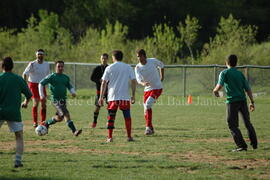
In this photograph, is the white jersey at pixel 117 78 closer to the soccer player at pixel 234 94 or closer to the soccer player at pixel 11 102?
the soccer player at pixel 234 94

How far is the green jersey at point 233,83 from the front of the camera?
35.1ft

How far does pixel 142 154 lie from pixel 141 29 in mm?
45272

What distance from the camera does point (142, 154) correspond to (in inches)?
414

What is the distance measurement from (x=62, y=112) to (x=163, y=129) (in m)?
3.22

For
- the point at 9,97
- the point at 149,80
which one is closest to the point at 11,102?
the point at 9,97

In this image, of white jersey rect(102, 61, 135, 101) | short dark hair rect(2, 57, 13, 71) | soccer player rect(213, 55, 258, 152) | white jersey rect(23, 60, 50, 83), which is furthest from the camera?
white jersey rect(23, 60, 50, 83)

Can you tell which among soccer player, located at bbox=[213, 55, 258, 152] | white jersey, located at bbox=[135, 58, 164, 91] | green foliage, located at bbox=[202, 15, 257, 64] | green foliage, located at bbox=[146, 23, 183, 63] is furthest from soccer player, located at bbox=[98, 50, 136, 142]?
green foliage, located at bbox=[146, 23, 183, 63]

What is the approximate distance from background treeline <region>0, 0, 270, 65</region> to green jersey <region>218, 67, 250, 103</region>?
18705 mm

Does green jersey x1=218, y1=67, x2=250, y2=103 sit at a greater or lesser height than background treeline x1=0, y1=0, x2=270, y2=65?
lesser

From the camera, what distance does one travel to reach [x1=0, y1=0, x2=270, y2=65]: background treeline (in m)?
33.7

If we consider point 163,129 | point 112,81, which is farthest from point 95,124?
point 112,81

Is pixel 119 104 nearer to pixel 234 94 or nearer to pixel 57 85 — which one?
pixel 57 85

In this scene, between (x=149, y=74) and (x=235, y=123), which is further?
(x=149, y=74)

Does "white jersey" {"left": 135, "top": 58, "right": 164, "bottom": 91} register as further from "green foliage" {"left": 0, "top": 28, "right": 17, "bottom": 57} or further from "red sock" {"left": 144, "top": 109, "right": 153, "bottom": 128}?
"green foliage" {"left": 0, "top": 28, "right": 17, "bottom": 57}
